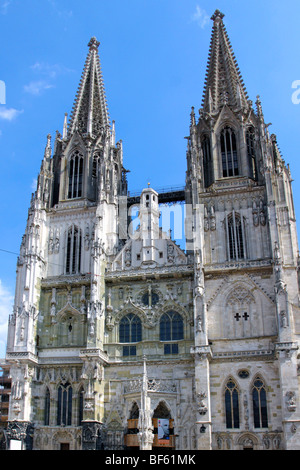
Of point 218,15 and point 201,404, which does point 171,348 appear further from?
point 218,15

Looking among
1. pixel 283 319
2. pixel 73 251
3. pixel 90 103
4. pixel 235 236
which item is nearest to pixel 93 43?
A: pixel 90 103

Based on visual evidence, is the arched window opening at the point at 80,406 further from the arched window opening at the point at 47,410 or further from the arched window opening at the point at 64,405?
the arched window opening at the point at 47,410

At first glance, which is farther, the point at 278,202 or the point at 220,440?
the point at 278,202

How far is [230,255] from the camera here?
42625mm

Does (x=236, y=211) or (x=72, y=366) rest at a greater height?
(x=236, y=211)

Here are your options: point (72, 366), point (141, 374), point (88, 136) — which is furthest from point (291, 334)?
point (88, 136)

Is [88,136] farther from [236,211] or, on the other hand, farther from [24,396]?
[24,396]

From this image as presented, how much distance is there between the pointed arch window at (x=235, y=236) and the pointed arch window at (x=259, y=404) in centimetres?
970

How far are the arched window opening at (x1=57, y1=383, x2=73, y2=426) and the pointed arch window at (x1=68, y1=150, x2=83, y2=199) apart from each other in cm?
1697

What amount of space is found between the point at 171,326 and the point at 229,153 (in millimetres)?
16103

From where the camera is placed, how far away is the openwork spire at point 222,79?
4962 cm

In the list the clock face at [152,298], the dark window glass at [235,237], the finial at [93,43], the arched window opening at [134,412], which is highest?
the finial at [93,43]

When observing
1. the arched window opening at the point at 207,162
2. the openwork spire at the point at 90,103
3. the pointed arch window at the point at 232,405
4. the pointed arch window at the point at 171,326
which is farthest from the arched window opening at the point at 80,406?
the openwork spire at the point at 90,103
